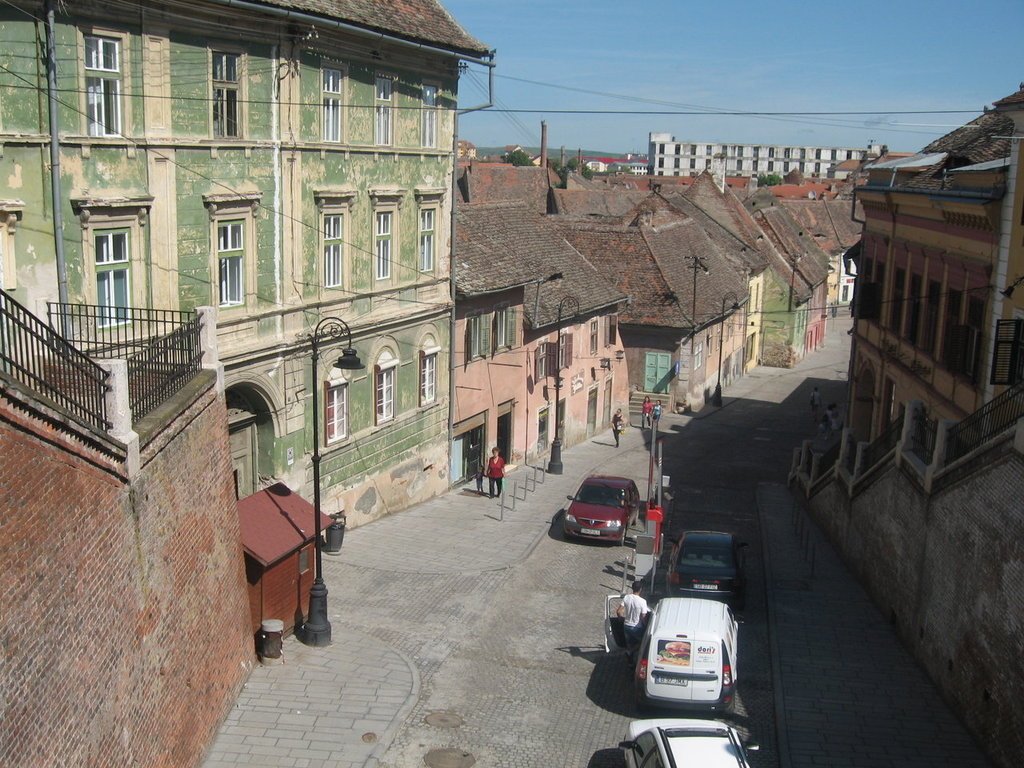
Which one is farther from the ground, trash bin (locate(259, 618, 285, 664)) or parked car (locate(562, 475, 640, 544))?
trash bin (locate(259, 618, 285, 664))

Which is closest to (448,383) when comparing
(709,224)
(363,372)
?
(363,372)

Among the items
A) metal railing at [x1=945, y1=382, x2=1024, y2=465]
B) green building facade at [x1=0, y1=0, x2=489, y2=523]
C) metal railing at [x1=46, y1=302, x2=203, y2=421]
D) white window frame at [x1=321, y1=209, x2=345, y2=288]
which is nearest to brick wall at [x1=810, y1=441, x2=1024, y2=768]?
metal railing at [x1=945, y1=382, x2=1024, y2=465]

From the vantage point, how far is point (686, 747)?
12664mm

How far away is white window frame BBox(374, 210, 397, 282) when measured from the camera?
26.2 m

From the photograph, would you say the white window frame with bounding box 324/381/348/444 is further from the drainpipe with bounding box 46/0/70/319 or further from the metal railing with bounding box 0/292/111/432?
the metal railing with bounding box 0/292/111/432

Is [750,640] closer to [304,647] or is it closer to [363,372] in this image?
[304,647]

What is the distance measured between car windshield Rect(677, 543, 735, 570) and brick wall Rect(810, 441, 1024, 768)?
10.4 feet

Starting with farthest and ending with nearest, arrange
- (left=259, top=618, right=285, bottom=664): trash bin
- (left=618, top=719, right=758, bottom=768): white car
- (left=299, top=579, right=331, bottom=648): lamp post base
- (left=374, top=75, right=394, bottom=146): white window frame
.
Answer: (left=374, top=75, right=394, bottom=146): white window frame → (left=299, top=579, right=331, bottom=648): lamp post base → (left=259, top=618, right=285, bottom=664): trash bin → (left=618, top=719, right=758, bottom=768): white car

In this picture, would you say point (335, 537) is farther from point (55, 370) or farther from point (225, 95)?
point (55, 370)

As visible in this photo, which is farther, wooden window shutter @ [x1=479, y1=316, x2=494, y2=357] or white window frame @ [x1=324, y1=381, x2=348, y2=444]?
wooden window shutter @ [x1=479, y1=316, x2=494, y2=357]

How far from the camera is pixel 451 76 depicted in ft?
94.1

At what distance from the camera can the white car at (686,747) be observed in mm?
12422

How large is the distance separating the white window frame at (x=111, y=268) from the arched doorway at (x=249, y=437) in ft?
12.3

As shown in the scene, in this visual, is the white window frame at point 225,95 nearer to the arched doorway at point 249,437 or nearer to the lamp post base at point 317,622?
the arched doorway at point 249,437
